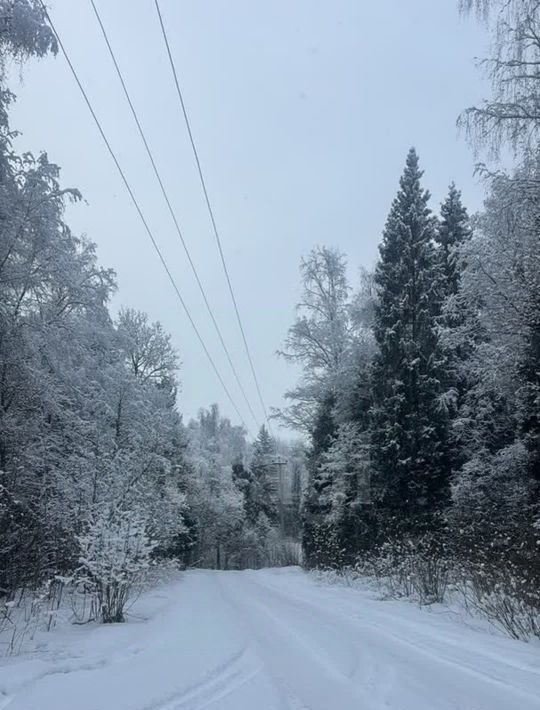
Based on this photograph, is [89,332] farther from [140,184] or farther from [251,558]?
[251,558]

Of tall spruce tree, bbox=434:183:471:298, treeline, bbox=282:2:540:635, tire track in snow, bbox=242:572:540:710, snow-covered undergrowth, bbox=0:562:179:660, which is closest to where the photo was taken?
tire track in snow, bbox=242:572:540:710

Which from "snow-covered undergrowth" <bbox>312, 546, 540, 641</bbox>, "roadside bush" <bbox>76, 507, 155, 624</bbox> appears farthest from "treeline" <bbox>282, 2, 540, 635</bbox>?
"roadside bush" <bbox>76, 507, 155, 624</bbox>

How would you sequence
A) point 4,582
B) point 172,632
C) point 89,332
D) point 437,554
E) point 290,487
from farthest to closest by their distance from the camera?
point 290,487 → point 89,332 → point 437,554 → point 4,582 → point 172,632

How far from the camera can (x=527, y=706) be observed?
3861 millimetres

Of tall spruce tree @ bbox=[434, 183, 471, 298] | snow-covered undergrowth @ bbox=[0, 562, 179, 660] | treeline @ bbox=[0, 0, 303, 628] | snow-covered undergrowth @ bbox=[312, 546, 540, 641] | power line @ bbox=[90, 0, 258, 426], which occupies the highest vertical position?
tall spruce tree @ bbox=[434, 183, 471, 298]

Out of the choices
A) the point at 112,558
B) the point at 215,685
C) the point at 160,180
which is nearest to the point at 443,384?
the point at 160,180

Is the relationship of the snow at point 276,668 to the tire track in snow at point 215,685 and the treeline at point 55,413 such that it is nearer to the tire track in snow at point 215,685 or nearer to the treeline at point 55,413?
the tire track in snow at point 215,685

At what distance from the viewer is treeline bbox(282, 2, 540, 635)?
820 cm

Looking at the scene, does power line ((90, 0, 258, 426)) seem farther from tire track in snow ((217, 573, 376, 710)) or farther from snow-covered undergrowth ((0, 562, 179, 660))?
tire track in snow ((217, 573, 376, 710))

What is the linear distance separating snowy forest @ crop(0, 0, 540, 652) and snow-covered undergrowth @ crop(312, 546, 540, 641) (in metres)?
0.05

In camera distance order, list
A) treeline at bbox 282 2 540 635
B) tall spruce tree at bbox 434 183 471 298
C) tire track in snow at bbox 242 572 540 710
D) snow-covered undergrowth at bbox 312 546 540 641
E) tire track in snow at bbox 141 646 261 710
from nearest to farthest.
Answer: tire track in snow at bbox 141 646 261 710
tire track in snow at bbox 242 572 540 710
snow-covered undergrowth at bbox 312 546 540 641
treeline at bbox 282 2 540 635
tall spruce tree at bbox 434 183 471 298

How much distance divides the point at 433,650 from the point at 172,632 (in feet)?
10.6

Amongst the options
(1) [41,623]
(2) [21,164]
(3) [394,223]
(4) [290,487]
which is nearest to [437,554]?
(1) [41,623]

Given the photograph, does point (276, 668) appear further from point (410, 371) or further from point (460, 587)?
point (410, 371)
